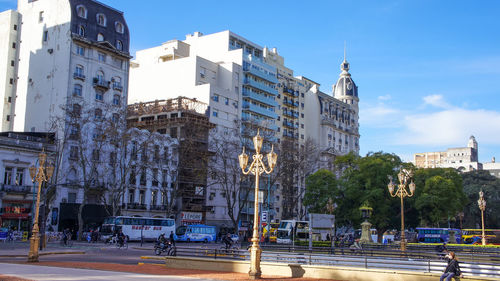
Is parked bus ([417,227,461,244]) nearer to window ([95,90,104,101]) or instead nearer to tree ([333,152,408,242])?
tree ([333,152,408,242])

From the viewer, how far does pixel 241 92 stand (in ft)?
281

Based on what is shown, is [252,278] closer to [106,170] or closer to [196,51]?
[106,170]

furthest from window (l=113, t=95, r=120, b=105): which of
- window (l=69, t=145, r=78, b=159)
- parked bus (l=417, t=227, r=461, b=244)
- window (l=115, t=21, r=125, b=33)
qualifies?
parked bus (l=417, t=227, r=461, b=244)

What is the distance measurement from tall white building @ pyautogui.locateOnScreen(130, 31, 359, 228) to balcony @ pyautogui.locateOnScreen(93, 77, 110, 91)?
16734 mm

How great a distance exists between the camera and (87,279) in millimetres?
17875

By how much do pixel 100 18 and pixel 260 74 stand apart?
31422 millimetres

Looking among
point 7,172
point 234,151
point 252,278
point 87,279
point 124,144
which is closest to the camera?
point 87,279

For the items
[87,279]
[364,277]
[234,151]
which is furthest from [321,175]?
[87,279]

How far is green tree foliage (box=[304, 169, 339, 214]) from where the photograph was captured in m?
55.9

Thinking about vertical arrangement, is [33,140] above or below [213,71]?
below

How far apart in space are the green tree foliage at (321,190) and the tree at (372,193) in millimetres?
875

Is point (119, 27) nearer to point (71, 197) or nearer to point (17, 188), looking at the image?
point (71, 197)

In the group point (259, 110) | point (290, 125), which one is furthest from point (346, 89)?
point (259, 110)

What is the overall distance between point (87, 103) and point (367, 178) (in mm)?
32569
